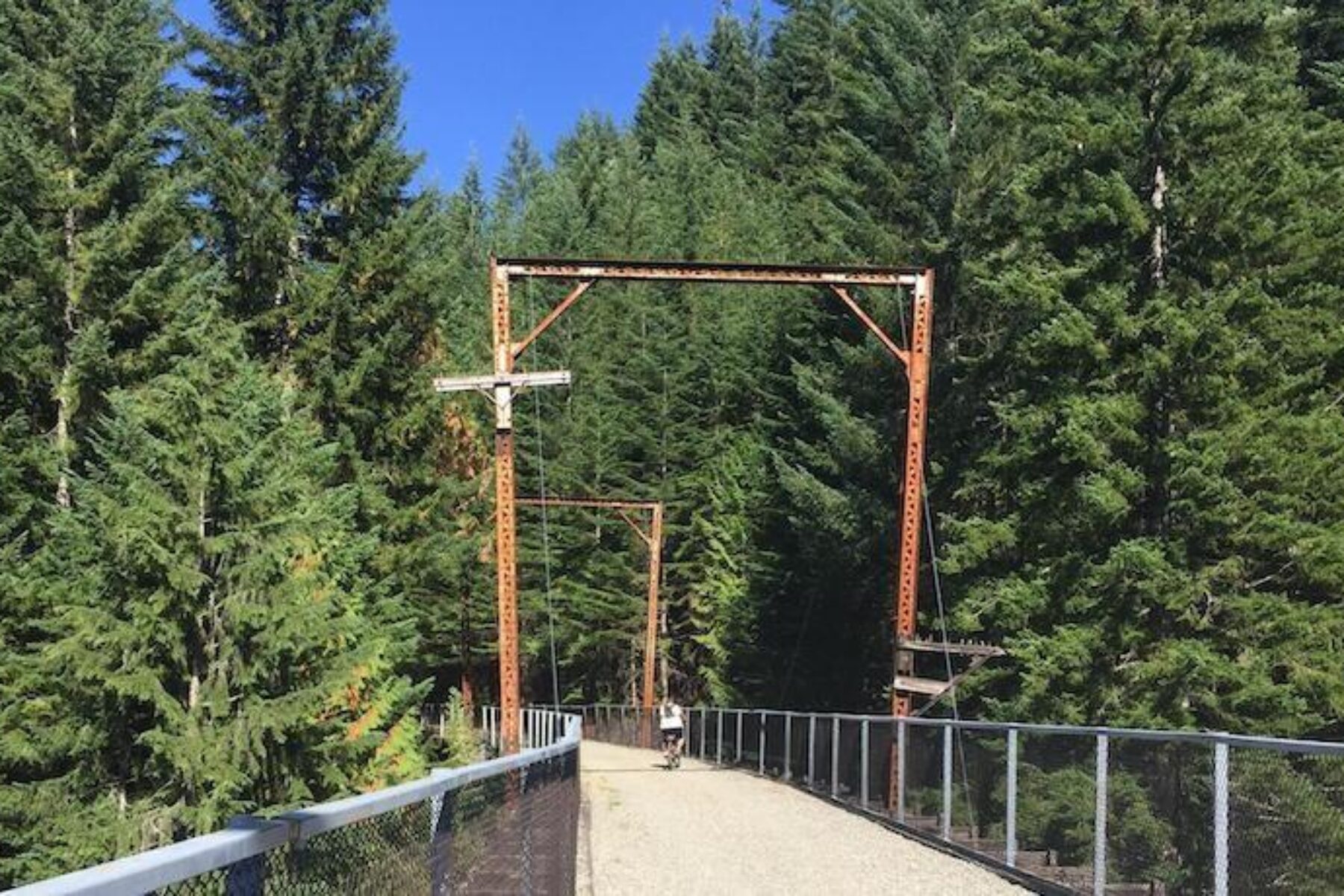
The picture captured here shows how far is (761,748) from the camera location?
95.3ft

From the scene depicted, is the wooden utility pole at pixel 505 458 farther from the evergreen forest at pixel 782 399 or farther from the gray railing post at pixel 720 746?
the gray railing post at pixel 720 746

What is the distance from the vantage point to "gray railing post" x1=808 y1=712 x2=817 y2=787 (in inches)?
920

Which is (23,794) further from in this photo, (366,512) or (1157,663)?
(1157,663)

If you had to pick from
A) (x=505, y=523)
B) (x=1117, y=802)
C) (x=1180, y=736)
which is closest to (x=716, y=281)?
(x=505, y=523)

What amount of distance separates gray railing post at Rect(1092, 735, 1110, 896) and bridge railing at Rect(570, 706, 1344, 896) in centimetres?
1

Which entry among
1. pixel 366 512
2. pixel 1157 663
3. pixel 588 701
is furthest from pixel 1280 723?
pixel 588 701

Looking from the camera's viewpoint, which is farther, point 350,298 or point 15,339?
point 350,298

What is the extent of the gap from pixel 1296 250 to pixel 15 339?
81.2ft

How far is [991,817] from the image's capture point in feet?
43.6

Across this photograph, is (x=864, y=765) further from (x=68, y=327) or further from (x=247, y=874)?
(x=68, y=327)

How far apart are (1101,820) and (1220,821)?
2132 millimetres

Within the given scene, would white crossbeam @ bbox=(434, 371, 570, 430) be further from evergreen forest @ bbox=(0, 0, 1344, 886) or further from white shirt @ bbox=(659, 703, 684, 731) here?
white shirt @ bbox=(659, 703, 684, 731)

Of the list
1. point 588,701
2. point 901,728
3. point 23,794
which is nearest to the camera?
point 901,728

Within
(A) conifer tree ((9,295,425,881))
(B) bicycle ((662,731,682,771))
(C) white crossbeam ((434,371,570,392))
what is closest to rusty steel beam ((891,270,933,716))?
(C) white crossbeam ((434,371,570,392))
